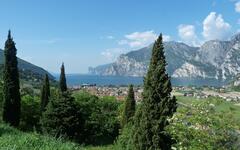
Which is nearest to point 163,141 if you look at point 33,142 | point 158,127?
point 158,127

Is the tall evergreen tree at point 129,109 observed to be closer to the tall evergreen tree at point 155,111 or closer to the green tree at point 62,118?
the green tree at point 62,118

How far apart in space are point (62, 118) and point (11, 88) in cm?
957

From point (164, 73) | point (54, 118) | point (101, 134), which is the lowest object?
point (101, 134)

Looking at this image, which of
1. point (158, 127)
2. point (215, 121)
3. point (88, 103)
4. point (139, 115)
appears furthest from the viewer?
point (88, 103)

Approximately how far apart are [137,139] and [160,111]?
3.28m

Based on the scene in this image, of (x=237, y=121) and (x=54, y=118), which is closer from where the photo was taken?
(x=237, y=121)

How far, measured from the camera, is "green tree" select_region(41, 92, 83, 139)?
43812mm

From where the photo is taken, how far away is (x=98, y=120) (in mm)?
62250

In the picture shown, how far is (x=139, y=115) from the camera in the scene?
36312 mm

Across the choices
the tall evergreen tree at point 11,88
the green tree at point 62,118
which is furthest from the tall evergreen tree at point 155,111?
the tall evergreen tree at point 11,88

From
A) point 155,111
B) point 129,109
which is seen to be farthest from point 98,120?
point 155,111

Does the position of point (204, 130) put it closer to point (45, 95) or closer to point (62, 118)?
point (62, 118)

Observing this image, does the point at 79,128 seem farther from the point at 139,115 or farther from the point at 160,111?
the point at 160,111

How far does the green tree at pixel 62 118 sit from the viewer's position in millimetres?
43812
